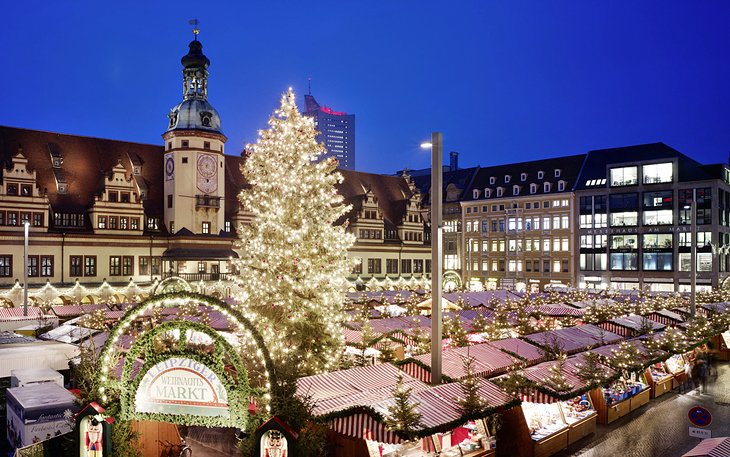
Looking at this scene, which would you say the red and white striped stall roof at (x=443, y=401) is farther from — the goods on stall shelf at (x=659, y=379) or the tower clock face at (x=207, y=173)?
the tower clock face at (x=207, y=173)

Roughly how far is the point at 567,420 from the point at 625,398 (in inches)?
160

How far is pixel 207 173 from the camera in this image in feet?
161

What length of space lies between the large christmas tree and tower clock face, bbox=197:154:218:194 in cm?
3131

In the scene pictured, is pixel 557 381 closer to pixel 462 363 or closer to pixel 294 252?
pixel 462 363

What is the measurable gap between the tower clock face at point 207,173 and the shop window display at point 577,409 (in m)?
37.3

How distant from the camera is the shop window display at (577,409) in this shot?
55.4ft

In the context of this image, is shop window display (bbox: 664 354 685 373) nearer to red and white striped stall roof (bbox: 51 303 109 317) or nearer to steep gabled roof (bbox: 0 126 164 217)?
red and white striped stall roof (bbox: 51 303 109 317)

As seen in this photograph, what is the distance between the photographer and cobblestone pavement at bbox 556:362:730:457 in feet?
52.1

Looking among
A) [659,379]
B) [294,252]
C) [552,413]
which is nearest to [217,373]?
[294,252]

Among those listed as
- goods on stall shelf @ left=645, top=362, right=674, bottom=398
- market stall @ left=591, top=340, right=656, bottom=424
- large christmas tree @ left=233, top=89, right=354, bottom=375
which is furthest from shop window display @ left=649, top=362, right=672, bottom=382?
large christmas tree @ left=233, top=89, right=354, bottom=375

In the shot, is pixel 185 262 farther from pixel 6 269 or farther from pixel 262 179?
pixel 262 179

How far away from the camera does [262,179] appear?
61.5 feet

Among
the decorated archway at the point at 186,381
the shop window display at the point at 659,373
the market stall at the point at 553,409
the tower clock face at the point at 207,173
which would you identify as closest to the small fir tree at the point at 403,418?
the decorated archway at the point at 186,381

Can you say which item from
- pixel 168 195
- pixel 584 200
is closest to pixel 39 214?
pixel 168 195
